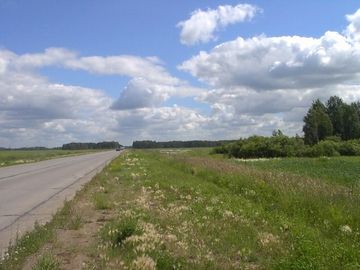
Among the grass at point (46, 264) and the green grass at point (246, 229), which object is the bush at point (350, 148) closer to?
the green grass at point (246, 229)

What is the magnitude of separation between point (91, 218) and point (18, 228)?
1.98 meters

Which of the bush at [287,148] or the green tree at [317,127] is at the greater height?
the green tree at [317,127]

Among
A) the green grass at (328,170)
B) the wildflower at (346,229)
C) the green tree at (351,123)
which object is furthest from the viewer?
the green tree at (351,123)

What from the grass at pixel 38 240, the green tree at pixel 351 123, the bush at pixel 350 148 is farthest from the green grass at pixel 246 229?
the green tree at pixel 351 123

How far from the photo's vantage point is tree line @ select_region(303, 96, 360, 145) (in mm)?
112062

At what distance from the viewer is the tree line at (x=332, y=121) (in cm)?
11206

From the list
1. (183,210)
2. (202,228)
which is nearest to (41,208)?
(183,210)

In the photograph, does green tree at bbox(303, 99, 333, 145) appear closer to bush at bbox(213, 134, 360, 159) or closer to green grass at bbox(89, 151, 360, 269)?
bush at bbox(213, 134, 360, 159)

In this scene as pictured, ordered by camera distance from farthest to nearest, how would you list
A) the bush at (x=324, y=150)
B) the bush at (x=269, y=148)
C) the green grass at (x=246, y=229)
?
the bush at (x=269, y=148) < the bush at (x=324, y=150) < the green grass at (x=246, y=229)

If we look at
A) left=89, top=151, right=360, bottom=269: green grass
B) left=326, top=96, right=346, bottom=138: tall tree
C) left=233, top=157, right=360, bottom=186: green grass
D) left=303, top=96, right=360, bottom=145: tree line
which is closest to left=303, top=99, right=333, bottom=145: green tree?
left=303, top=96, right=360, bottom=145: tree line

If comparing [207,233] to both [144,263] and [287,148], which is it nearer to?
[144,263]

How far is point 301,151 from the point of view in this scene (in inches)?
3356

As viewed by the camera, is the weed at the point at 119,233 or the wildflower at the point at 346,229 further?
the wildflower at the point at 346,229

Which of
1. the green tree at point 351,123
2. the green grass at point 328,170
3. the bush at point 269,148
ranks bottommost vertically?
the green grass at point 328,170
